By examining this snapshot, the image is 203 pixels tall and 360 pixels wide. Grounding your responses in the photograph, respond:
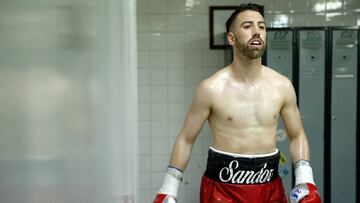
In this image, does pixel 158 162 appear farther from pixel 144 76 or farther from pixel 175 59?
pixel 175 59

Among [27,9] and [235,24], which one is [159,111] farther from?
[27,9]

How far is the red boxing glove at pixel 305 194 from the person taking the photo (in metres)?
1.43

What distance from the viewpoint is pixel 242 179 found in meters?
1.54

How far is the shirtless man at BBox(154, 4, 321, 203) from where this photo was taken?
1528 millimetres

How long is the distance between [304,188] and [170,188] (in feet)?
1.55

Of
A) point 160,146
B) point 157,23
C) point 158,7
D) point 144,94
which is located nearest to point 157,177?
point 160,146

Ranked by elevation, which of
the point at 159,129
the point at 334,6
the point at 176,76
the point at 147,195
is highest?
the point at 334,6

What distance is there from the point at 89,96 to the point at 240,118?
0.97m

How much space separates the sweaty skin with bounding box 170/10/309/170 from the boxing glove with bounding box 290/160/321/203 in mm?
54

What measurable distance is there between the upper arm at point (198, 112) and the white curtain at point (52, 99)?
890 millimetres

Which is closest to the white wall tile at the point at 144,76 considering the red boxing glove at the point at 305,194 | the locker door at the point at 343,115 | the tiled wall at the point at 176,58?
the tiled wall at the point at 176,58

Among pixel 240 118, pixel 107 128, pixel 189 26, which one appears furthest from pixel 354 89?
pixel 107 128

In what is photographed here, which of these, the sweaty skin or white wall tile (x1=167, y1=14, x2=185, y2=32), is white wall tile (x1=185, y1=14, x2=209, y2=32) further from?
the sweaty skin

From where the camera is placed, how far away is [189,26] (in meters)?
3.13
